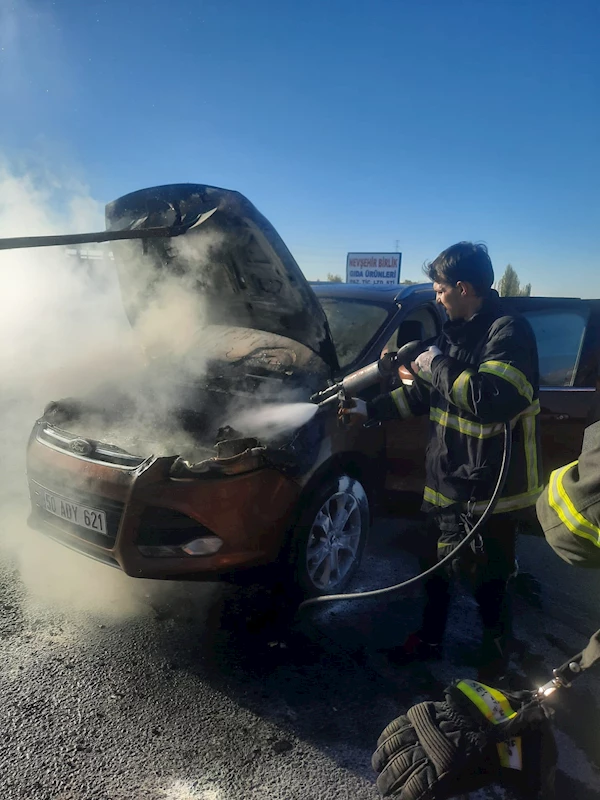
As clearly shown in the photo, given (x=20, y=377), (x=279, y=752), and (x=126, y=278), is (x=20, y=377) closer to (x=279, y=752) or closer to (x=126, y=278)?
(x=126, y=278)

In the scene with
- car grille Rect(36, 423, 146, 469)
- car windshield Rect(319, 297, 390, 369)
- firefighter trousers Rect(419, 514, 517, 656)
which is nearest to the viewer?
firefighter trousers Rect(419, 514, 517, 656)

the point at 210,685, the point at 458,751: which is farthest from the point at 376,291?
the point at 458,751

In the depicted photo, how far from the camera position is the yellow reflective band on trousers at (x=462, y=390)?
7.23ft

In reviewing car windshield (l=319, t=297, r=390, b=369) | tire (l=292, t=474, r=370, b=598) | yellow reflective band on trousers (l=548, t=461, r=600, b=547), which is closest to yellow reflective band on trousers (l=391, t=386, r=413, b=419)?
tire (l=292, t=474, r=370, b=598)

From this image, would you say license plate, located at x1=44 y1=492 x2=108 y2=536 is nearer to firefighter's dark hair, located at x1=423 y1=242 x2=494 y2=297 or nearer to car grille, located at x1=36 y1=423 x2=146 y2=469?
car grille, located at x1=36 y1=423 x2=146 y2=469

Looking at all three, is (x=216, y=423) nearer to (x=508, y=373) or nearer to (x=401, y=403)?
(x=401, y=403)

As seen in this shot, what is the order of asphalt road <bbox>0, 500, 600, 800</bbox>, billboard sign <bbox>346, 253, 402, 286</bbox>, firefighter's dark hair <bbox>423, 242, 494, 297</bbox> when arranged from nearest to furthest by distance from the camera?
asphalt road <bbox>0, 500, 600, 800</bbox>, firefighter's dark hair <bbox>423, 242, 494, 297</bbox>, billboard sign <bbox>346, 253, 402, 286</bbox>

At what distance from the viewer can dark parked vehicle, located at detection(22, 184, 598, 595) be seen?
2.58m

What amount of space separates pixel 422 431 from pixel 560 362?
A: 1.22m

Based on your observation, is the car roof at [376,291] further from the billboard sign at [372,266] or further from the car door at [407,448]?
the billboard sign at [372,266]

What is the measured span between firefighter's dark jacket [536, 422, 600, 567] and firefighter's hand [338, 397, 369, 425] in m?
1.57

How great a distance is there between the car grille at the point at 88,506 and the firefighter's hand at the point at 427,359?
1.54 m

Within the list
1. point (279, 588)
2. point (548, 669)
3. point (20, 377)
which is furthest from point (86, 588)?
point (20, 377)

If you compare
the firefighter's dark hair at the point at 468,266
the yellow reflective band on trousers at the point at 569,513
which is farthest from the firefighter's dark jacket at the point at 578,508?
the firefighter's dark hair at the point at 468,266
